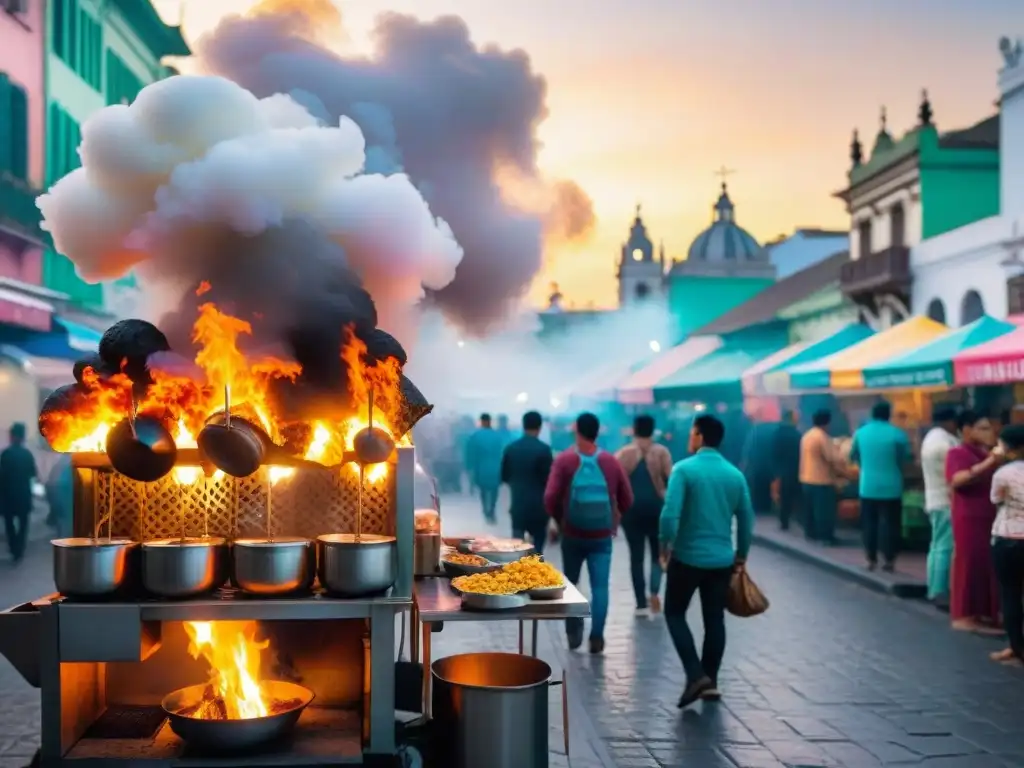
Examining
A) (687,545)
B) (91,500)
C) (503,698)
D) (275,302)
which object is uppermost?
(275,302)

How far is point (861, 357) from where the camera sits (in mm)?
13914

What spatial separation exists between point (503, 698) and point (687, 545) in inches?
105

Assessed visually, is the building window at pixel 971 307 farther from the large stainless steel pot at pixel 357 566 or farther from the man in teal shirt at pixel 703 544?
the large stainless steel pot at pixel 357 566

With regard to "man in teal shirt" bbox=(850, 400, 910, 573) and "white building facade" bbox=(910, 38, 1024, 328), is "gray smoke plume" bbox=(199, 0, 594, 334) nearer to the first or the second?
"man in teal shirt" bbox=(850, 400, 910, 573)

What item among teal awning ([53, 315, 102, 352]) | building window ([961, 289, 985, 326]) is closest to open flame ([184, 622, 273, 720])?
Result: teal awning ([53, 315, 102, 352])

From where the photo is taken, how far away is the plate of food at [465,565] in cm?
579

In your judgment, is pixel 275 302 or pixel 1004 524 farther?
pixel 1004 524

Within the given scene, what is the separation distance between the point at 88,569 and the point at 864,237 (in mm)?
28903

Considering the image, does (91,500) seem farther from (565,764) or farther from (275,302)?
(565,764)

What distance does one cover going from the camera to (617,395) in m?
24.6

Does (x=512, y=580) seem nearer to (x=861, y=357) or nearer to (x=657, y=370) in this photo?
(x=861, y=357)

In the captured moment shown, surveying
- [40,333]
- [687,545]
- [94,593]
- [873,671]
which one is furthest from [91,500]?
[40,333]

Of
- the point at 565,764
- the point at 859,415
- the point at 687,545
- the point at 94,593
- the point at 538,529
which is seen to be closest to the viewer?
the point at 94,593

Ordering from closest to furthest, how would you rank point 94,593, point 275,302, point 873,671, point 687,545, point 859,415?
point 94,593
point 275,302
point 687,545
point 873,671
point 859,415
